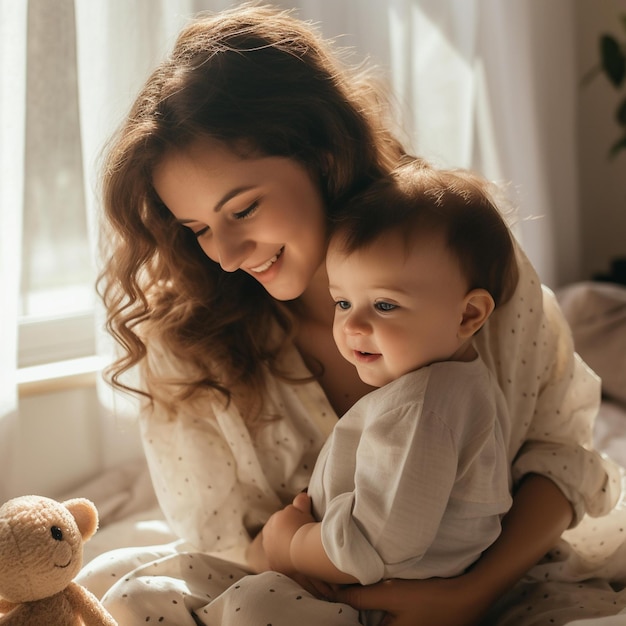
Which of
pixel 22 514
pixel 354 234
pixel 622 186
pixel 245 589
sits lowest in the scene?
pixel 622 186

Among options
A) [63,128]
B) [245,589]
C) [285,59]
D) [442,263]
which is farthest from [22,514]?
[63,128]

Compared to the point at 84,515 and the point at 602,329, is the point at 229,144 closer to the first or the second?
the point at 84,515

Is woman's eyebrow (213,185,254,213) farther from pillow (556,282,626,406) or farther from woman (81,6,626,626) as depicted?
pillow (556,282,626,406)

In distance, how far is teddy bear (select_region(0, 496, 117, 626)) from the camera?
36.4 inches

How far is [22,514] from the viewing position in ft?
3.08

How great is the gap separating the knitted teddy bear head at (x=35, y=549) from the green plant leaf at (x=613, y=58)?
2.27m

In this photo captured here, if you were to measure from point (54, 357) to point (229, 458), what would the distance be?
0.65m

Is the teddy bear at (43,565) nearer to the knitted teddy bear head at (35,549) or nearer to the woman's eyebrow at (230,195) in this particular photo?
the knitted teddy bear head at (35,549)

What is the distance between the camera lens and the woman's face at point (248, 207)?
1.14 m

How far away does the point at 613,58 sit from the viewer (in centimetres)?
262

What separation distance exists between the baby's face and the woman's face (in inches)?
5.3

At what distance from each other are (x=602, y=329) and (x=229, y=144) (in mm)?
1444

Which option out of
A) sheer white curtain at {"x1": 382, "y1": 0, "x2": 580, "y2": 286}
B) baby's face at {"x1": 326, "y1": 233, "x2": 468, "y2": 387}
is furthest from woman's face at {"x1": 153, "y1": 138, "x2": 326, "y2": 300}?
sheer white curtain at {"x1": 382, "y1": 0, "x2": 580, "y2": 286}

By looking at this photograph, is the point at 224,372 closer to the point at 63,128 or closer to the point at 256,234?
the point at 256,234
